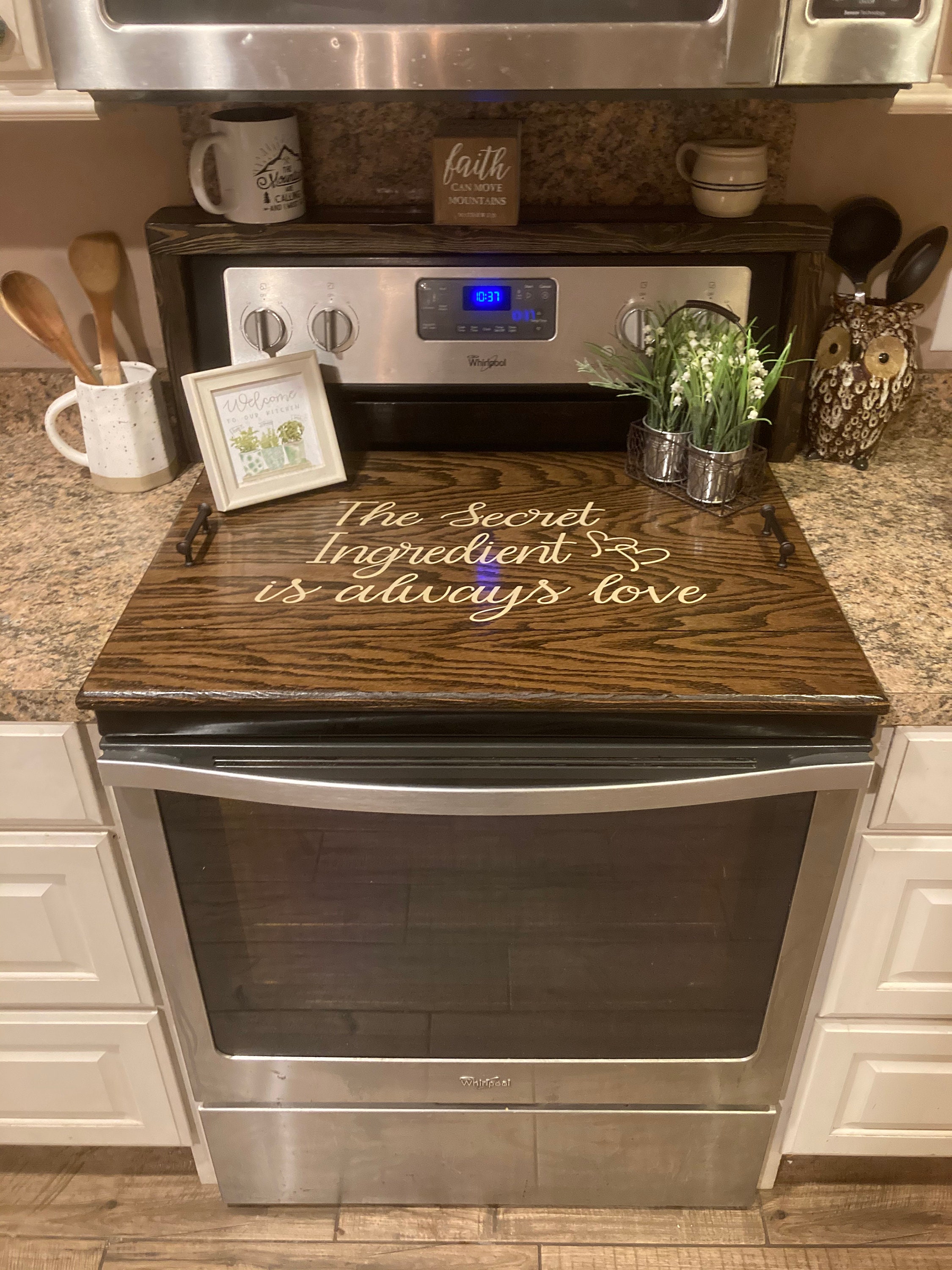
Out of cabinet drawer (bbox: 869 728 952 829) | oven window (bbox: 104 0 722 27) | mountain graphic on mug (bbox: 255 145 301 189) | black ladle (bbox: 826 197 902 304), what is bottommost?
cabinet drawer (bbox: 869 728 952 829)

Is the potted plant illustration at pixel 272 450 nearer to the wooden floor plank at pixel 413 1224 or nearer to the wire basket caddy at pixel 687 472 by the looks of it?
the wire basket caddy at pixel 687 472

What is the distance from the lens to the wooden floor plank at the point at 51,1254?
1354mm

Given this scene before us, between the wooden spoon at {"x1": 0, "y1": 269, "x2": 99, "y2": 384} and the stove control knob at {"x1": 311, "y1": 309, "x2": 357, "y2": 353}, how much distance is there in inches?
11.6

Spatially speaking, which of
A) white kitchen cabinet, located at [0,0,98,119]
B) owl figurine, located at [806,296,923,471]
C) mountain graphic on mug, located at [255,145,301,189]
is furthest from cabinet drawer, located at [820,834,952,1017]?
white kitchen cabinet, located at [0,0,98,119]

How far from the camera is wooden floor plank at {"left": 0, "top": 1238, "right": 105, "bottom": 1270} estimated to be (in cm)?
135

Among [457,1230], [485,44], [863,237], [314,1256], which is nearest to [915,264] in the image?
[863,237]

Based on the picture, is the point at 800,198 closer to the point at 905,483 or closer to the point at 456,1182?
the point at 905,483

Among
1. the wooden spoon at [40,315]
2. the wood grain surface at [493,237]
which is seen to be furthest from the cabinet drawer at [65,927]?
the wood grain surface at [493,237]

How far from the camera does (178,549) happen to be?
1101mm

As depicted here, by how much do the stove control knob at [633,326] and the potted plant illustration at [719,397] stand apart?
0.21 ft

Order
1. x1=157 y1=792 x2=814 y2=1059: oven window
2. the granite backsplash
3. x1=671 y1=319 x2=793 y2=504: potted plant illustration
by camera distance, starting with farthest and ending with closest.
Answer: the granite backsplash → x1=671 y1=319 x2=793 y2=504: potted plant illustration → x1=157 y1=792 x2=814 y2=1059: oven window

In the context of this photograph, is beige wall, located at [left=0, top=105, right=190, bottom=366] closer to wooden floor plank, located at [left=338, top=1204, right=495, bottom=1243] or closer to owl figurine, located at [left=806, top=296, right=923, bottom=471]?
owl figurine, located at [left=806, top=296, right=923, bottom=471]

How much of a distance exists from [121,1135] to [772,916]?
889 millimetres

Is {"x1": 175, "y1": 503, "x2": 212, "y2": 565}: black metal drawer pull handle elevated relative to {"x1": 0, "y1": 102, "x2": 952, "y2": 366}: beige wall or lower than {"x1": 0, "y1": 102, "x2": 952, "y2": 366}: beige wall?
lower
